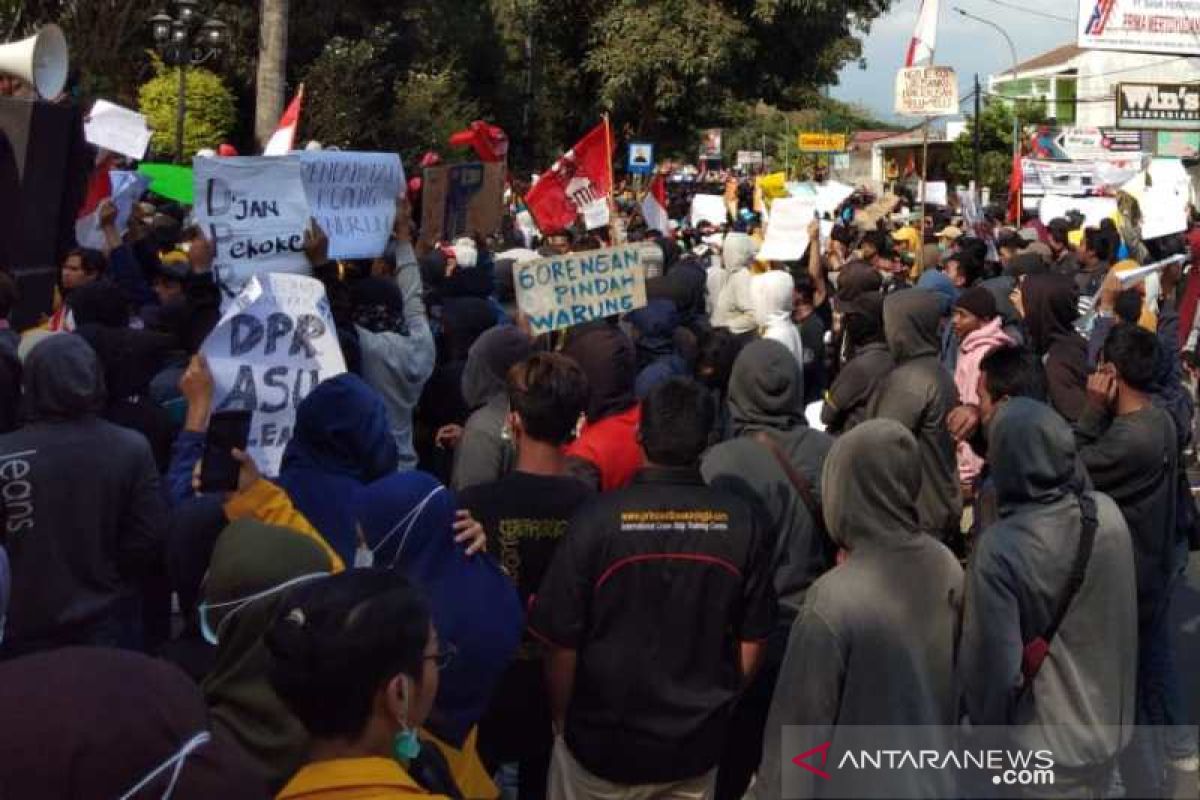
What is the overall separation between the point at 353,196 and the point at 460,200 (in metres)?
2.27

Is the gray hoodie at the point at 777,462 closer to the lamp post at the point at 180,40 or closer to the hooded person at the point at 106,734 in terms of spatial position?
the hooded person at the point at 106,734

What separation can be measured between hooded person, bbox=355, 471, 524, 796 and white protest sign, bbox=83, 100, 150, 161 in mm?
6583

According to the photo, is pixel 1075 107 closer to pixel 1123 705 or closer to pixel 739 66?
pixel 739 66

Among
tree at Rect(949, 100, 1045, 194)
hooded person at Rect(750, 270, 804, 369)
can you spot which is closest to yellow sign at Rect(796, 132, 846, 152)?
tree at Rect(949, 100, 1045, 194)

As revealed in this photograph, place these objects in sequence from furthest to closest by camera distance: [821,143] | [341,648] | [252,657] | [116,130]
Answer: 1. [821,143]
2. [116,130]
3. [252,657]
4. [341,648]

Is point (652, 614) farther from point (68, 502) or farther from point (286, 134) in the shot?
point (286, 134)

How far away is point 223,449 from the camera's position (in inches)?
171

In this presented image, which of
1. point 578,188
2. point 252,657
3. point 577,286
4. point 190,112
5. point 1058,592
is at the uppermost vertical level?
point 190,112

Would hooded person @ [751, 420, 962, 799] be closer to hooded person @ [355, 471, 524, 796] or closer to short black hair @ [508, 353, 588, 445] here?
hooded person @ [355, 471, 524, 796]

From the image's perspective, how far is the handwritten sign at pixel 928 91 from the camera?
16.1 m

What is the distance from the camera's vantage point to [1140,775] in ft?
12.6

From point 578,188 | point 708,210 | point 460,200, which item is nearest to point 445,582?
point 460,200

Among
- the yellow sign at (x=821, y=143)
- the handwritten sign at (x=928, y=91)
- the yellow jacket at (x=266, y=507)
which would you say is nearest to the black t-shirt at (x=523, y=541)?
the yellow jacket at (x=266, y=507)

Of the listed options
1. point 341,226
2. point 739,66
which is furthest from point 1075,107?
point 341,226
